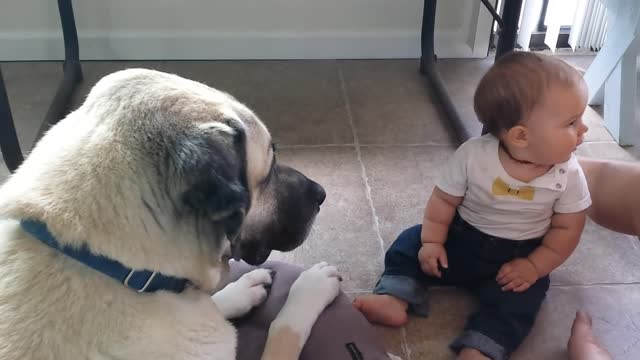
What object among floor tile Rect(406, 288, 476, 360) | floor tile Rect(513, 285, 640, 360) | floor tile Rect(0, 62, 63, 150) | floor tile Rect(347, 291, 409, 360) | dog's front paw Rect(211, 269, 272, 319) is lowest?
floor tile Rect(513, 285, 640, 360)

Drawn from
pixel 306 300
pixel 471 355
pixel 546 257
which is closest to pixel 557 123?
pixel 546 257

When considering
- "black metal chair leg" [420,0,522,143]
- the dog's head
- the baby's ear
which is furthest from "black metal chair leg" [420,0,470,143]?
the dog's head

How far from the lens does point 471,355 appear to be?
1551mm

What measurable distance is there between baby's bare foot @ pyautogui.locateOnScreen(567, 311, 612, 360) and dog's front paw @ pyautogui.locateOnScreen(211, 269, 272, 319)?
0.69 m

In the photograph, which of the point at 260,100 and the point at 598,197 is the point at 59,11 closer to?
the point at 260,100

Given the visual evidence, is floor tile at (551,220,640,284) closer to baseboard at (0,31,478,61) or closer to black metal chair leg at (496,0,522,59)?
black metal chair leg at (496,0,522,59)

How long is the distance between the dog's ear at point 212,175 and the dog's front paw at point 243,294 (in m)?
0.61

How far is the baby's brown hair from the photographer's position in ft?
4.82

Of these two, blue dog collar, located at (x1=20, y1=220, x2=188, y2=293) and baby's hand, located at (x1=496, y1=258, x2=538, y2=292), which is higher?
blue dog collar, located at (x1=20, y1=220, x2=188, y2=293)

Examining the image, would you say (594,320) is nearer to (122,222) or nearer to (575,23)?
(122,222)

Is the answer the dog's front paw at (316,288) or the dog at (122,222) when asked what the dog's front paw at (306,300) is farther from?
the dog at (122,222)

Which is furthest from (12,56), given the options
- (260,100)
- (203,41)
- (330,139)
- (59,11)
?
(330,139)

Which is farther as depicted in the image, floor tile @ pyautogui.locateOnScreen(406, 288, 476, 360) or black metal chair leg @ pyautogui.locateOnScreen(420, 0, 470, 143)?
black metal chair leg @ pyautogui.locateOnScreen(420, 0, 470, 143)

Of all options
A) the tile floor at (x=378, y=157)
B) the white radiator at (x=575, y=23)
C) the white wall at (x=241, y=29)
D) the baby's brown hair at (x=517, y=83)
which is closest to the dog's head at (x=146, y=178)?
the baby's brown hair at (x=517, y=83)
